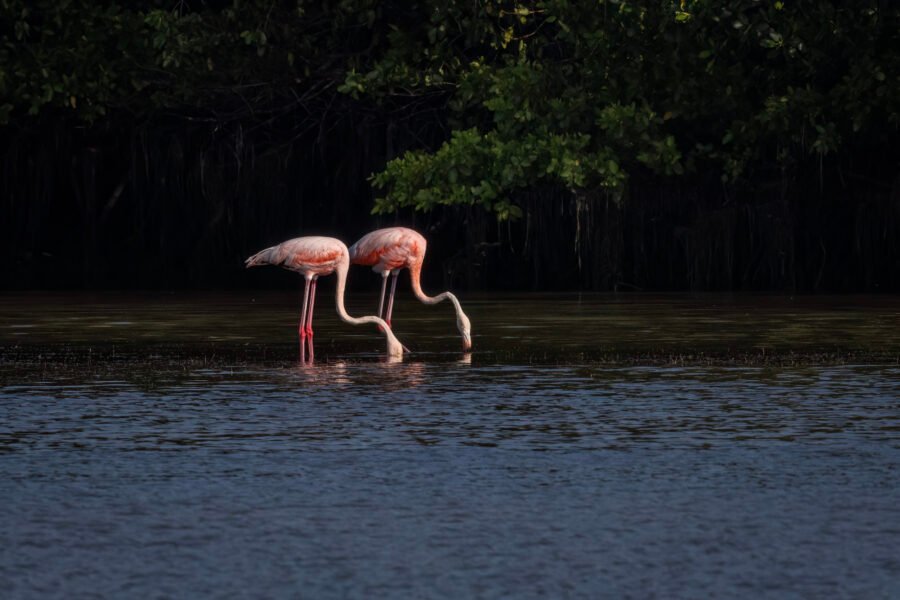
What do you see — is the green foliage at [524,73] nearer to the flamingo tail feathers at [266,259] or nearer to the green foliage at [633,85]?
the green foliage at [633,85]

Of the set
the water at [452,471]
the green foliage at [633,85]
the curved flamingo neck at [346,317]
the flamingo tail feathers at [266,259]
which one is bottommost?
the water at [452,471]

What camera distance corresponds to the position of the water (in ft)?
21.8

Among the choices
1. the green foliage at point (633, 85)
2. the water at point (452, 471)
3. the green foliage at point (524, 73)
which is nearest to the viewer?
the water at point (452, 471)

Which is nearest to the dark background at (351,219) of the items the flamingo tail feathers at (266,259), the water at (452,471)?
the flamingo tail feathers at (266,259)

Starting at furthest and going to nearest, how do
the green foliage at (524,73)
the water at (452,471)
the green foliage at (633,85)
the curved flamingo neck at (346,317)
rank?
the green foliage at (524,73), the green foliage at (633,85), the curved flamingo neck at (346,317), the water at (452,471)

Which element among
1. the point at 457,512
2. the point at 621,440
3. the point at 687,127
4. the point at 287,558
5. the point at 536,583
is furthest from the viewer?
the point at 687,127

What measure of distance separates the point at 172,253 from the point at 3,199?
3.17 m

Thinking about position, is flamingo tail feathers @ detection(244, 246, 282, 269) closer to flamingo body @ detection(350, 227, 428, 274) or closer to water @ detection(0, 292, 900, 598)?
flamingo body @ detection(350, 227, 428, 274)

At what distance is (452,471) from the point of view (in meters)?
8.95

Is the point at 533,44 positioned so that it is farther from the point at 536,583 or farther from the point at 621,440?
the point at 536,583

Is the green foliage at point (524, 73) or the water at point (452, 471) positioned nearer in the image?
the water at point (452, 471)

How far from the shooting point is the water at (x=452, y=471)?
261 inches

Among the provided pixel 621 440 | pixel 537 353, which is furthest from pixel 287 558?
pixel 537 353

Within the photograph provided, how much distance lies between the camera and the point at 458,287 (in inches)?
1316
